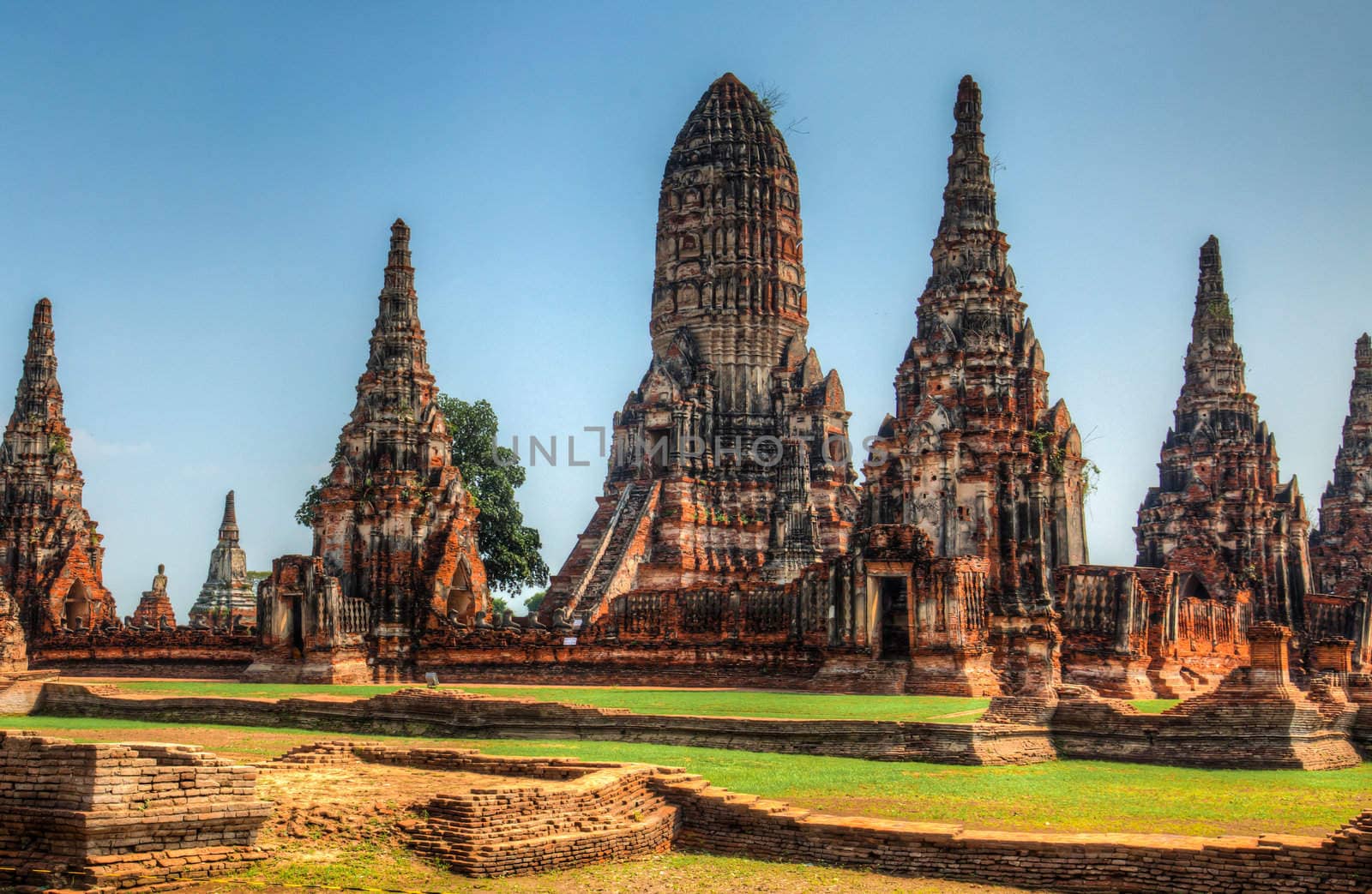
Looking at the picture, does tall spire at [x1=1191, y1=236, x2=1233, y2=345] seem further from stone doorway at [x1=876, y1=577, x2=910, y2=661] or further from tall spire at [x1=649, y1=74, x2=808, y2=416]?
stone doorway at [x1=876, y1=577, x2=910, y2=661]

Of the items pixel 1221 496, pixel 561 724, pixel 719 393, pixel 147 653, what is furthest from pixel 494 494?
pixel 561 724

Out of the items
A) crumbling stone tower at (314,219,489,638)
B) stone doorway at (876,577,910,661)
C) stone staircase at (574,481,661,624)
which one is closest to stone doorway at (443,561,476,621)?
crumbling stone tower at (314,219,489,638)

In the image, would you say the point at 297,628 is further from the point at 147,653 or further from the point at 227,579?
the point at 227,579

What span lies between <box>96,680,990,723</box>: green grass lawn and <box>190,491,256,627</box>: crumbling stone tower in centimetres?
2240

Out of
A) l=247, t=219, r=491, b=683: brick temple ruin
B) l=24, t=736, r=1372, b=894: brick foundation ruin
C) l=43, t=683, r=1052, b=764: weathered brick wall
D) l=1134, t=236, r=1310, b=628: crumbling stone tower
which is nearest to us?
l=24, t=736, r=1372, b=894: brick foundation ruin

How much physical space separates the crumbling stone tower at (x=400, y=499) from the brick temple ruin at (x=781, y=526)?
7cm

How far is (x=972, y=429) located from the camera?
90.6 ft

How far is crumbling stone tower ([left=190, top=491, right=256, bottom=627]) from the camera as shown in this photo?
169ft

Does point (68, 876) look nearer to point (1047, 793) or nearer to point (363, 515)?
point (1047, 793)

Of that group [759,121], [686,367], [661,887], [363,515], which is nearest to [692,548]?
[686,367]

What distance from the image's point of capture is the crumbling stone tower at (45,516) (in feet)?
128

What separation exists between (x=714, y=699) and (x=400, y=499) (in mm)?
12093

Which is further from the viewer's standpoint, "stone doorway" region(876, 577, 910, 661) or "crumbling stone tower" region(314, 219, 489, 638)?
"crumbling stone tower" region(314, 219, 489, 638)

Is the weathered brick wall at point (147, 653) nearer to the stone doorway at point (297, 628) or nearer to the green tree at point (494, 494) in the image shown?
the stone doorway at point (297, 628)
